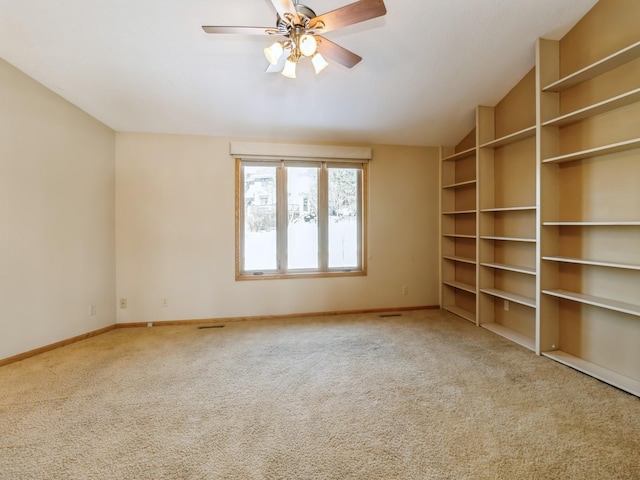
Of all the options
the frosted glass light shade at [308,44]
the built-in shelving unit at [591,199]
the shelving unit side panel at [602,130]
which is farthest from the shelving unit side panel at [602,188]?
the frosted glass light shade at [308,44]

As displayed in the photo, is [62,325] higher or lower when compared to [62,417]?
higher

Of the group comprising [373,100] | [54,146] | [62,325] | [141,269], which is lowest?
[62,325]

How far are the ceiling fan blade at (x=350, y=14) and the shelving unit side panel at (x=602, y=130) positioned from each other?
7.16 feet

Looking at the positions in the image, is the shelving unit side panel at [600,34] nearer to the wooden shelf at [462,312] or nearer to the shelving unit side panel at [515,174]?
the shelving unit side panel at [515,174]

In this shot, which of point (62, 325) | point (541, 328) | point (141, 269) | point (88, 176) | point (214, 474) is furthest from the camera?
point (141, 269)

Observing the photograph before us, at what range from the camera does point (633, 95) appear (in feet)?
6.86

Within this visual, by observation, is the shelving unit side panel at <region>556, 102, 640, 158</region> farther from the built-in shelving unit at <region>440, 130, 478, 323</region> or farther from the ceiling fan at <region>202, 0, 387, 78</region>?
the ceiling fan at <region>202, 0, 387, 78</region>

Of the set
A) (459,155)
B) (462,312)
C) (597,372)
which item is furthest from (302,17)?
(462,312)

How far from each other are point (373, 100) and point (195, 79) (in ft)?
6.35

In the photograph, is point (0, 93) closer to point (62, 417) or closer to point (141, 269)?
point (141, 269)

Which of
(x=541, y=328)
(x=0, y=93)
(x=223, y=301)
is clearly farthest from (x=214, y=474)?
(x=0, y=93)

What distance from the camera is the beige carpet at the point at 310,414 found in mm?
1511

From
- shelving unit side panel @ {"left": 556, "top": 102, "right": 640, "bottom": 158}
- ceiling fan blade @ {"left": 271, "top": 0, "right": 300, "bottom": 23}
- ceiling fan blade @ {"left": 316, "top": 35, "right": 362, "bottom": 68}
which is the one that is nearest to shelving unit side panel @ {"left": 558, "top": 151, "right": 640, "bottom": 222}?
shelving unit side panel @ {"left": 556, "top": 102, "right": 640, "bottom": 158}

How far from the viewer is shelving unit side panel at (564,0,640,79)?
89.3 inches
